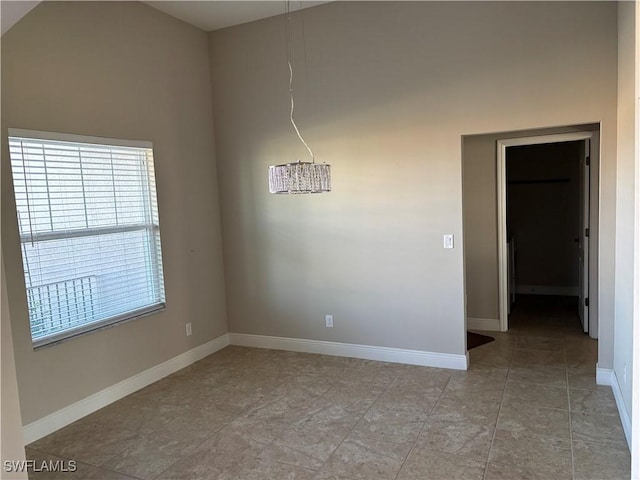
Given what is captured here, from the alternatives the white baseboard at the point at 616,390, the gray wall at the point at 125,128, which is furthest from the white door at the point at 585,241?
the gray wall at the point at 125,128

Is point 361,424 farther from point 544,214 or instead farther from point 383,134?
point 544,214

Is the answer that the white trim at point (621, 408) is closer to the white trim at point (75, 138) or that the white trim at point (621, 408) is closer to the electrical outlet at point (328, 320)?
the electrical outlet at point (328, 320)

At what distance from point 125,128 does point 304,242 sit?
74.3 inches

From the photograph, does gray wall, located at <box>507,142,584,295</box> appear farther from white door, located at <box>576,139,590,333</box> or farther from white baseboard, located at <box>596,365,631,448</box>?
white baseboard, located at <box>596,365,631,448</box>

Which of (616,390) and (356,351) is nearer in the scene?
(616,390)

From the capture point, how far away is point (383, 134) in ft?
13.4

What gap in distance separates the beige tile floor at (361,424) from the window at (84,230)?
30.0 inches

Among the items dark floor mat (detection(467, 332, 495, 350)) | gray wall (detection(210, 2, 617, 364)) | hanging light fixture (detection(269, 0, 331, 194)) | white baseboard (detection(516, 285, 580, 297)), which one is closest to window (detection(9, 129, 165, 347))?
gray wall (detection(210, 2, 617, 364))

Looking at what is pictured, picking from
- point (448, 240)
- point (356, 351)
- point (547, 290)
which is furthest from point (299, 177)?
point (547, 290)

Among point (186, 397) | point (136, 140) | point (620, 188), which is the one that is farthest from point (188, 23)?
point (620, 188)

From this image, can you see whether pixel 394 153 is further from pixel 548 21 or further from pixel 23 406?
pixel 23 406

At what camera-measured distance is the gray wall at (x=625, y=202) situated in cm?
271

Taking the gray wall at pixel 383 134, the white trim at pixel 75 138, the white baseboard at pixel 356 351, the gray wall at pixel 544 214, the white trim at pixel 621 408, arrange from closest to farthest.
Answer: the white trim at pixel 621 408 < the white trim at pixel 75 138 < the gray wall at pixel 383 134 < the white baseboard at pixel 356 351 < the gray wall at pixel 544 214

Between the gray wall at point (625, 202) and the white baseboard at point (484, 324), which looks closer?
the gray wall at point (625, 202)
